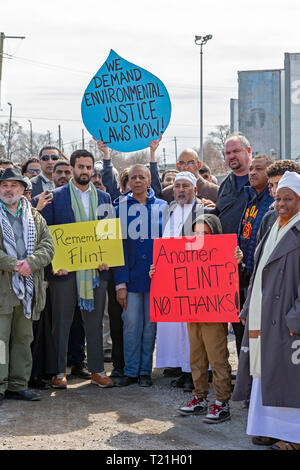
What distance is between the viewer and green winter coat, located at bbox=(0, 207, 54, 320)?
6.36 meters

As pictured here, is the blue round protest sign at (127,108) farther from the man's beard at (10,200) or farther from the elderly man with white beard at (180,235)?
the man's beard at (10,200)

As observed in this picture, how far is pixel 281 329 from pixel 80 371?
3.30 meters

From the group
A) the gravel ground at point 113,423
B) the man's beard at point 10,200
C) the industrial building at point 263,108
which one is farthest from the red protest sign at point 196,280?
the industrial building at point 263,108

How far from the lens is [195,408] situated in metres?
6.01

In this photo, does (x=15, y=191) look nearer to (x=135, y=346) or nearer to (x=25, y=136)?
(x=135, y=346)

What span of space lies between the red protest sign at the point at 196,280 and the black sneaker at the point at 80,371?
1503 millimetres

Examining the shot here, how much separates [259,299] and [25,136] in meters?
62.3

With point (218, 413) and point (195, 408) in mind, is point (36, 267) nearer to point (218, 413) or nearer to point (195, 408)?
point (195, 408)

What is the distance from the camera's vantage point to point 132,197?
23.7 ft

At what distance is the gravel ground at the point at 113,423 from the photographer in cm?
520

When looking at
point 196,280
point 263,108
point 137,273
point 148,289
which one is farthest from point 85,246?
point 263,108

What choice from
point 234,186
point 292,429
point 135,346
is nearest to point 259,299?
point 292,429

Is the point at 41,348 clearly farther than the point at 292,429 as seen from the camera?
Yes

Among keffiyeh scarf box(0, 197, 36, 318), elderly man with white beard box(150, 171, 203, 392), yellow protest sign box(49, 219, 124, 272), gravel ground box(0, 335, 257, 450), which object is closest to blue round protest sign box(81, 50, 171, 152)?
elderly man with white beard box(150, 171, 203, 392)
